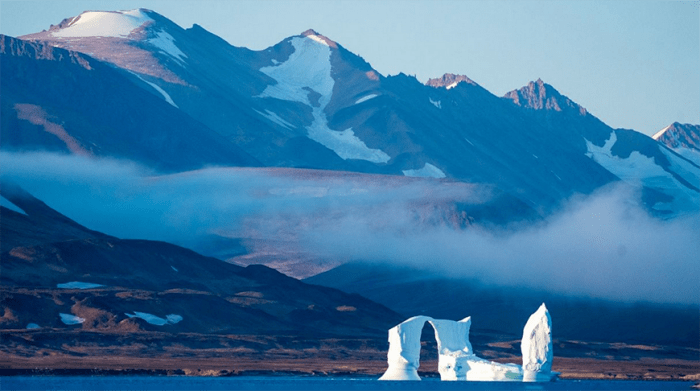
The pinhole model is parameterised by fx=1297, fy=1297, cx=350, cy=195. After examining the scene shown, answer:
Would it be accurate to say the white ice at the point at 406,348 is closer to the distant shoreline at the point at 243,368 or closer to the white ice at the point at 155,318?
the distant shoreline at the point at 243,368

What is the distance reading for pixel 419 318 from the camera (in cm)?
9019

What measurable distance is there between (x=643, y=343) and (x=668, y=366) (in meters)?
37.8

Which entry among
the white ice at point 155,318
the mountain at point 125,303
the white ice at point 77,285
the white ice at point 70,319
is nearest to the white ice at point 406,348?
the mountain at point 125,303

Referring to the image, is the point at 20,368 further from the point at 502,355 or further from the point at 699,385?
A: the point at 502,355

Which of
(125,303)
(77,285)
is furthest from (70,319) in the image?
(77,285)

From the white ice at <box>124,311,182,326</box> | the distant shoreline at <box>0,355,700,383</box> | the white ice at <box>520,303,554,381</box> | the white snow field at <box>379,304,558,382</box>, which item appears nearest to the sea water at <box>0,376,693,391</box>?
the white snow field at <box>379,304,558,382</box>

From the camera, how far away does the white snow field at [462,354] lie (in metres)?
90.0

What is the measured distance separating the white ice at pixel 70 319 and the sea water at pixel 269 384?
45.3m

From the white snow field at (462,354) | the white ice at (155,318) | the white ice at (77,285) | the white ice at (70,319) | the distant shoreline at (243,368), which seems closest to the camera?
the white snow field at (462,354)

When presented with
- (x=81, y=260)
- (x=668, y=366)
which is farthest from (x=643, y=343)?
(x=81, y=260)

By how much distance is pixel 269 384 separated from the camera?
99875 mm

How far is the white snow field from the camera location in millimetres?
90000

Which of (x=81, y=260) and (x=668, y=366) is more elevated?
(x=81, y=260)

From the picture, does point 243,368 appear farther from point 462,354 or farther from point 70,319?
point 70,319
